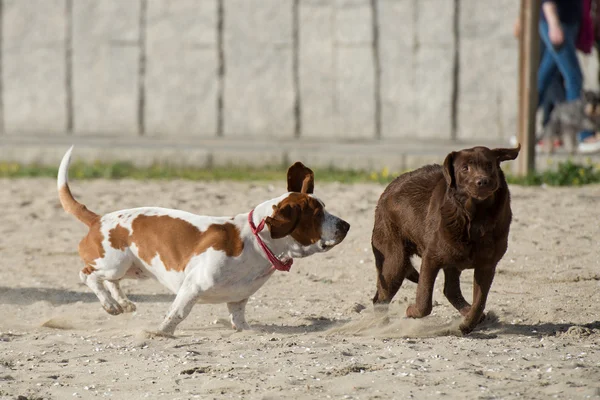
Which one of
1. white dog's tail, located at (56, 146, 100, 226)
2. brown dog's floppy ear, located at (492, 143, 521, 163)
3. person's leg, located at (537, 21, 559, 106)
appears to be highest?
person's leg, located at (537, 21, 559, 106)

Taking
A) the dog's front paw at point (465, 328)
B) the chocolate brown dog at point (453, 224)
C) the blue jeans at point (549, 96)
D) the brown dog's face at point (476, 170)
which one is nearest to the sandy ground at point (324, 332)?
the dog's front paw at point (465, 328)

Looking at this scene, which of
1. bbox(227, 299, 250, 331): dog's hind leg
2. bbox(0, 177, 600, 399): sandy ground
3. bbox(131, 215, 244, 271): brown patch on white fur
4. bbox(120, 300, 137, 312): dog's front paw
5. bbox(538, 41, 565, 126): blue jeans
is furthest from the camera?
bbox(538, 41, 565, 126): blue jeans

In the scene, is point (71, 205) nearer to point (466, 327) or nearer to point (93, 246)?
point (93, 246)

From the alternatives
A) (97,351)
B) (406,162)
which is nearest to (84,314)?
(97,351)

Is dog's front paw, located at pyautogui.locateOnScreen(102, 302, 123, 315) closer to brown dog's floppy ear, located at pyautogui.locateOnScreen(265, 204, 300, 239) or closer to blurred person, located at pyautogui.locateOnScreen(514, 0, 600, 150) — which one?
brown dog's floppy ear, located at pyautogui.locateOnScreen(265, 204, 300, 239)

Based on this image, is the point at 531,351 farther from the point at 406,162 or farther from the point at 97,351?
the point at 406,162

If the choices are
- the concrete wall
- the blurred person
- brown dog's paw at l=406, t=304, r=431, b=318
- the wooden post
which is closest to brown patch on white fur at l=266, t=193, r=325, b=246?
brown dog's paw at l=406, t=304, r=431, b=318

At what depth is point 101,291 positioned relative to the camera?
6145 mm

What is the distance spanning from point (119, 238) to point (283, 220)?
3.24 ft

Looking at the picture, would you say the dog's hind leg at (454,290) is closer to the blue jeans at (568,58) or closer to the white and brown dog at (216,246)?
the white and brown dog at (216,246)

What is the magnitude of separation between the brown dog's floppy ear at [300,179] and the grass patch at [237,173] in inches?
169

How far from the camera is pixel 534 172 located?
999cm

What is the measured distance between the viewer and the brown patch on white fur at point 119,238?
5.99 metres

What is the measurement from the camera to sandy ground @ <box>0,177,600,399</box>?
475cm
